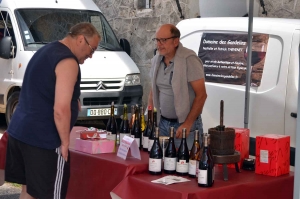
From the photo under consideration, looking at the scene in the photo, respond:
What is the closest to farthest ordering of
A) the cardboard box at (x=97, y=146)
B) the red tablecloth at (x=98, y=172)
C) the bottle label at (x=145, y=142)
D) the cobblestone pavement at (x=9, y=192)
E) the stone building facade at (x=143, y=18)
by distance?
1. the red tablecloth at (x=98, y=172)
2. the cardboard box at (x=97, y=146)
3. the bottle label at (x=145, y=142)
4. the cobblestone pavement at (x=9, y=192)
5. the stone building facade at (x=143, y=18)

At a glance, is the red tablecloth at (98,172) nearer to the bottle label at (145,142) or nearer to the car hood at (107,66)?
the bottle label at (145,142)

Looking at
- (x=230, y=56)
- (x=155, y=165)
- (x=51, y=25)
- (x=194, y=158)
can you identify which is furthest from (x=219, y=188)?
(x=51, y=25)

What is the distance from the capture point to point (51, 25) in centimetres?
986

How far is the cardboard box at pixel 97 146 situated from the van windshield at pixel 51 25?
5.12m

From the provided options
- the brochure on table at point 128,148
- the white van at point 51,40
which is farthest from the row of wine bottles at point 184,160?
the white van at point 51,40

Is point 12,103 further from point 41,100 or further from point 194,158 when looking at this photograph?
point 194,158

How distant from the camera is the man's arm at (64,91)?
3863 millimetres

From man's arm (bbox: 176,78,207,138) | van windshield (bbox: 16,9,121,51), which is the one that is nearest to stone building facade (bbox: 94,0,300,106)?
van windshield (bbox: 16,9,121,51)

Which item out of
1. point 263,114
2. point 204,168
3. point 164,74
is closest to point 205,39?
point 263,114

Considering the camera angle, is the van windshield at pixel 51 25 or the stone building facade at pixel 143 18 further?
the stone building facade at pixel 143 18

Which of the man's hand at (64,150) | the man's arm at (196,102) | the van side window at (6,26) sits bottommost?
the man's hand at (64,150)

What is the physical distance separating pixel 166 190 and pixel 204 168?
270mm

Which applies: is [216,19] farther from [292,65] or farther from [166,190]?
[166,190]

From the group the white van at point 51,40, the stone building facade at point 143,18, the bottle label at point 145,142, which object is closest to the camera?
the bottle label at point 145,142
